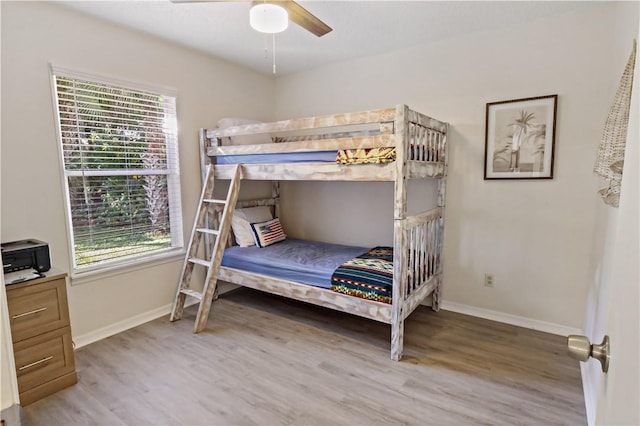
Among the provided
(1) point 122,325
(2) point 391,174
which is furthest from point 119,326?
(2) point 391,174

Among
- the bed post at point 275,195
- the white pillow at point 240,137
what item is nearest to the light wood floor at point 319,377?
the bed post at point 275,195

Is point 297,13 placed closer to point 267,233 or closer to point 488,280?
point 267,233

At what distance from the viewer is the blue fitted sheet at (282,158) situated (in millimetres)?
2580

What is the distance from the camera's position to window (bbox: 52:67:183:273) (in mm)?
2520

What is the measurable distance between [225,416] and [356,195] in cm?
245

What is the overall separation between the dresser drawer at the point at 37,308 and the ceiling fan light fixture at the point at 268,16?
2.05 m

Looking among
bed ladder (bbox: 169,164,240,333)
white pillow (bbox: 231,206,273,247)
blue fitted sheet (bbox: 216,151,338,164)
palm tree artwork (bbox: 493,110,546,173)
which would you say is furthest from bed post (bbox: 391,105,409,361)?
white pillow (bbox: 231,206,273,247)

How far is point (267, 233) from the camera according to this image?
3.65m

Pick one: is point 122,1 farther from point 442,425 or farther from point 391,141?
point 442,425

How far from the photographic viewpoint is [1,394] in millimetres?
1267

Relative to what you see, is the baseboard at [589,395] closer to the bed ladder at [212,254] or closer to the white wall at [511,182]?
the white wall at [511,182]

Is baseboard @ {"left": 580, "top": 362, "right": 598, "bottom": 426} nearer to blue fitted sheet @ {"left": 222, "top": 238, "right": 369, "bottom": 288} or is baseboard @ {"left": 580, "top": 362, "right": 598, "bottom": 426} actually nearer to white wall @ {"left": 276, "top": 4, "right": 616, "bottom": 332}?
white wall @ {"left": 276, "top": 4, "right": 616, "bottom": 332}

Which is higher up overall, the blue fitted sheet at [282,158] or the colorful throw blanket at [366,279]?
the blue fitted sheet at [282,158]

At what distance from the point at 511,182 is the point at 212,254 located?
2818 mm
